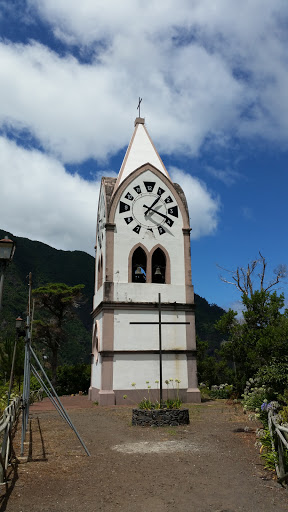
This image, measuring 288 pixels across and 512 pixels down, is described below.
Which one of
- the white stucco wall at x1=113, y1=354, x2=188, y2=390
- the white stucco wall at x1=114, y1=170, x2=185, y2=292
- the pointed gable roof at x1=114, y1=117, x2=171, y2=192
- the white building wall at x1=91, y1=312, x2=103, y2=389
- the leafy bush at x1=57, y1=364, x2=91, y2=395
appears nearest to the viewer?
the white stucco wall at x1=113, y1=354, x2=188, y2=390

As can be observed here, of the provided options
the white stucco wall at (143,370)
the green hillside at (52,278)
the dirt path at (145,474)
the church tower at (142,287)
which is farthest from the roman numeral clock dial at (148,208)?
the green hillside at (52,278)

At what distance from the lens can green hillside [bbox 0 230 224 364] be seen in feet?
183

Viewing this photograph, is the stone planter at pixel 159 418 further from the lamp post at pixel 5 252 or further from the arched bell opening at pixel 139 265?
the arched bell opening at pixel 139 265

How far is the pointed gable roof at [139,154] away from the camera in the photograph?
72.2ft

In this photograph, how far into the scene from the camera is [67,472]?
22.5 feet

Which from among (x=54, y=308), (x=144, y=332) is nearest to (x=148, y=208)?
(x=144, y=332)

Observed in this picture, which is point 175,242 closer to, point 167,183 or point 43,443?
point 167,183

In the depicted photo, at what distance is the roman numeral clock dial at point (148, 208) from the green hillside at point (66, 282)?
3265cm

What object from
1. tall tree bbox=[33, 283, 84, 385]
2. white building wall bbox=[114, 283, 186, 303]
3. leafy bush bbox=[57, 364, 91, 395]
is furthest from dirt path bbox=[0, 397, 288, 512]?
tall tree bbox=[33, 283, 84, 385]

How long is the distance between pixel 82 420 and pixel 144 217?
10.9 meters

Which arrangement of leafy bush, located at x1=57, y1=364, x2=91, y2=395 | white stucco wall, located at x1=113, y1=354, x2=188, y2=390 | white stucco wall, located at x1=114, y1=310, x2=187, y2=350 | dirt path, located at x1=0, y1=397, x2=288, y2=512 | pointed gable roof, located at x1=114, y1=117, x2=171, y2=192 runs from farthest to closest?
leafy bush, located at x1=57, y1=364, x2=91, y2=395 < pointed gable roof, located at x1=114, y1=117, x2=171, y2=192 < white stucco wall, located at x1=114, y1=310, x2=187, y2=350 < white stucco wall, located at x1=113, y1=354, x2=188, y2=390 < dirt path, located at x1=0, y1=397, x2=288, y2=512

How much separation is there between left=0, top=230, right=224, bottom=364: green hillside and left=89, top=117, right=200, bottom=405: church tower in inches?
1275

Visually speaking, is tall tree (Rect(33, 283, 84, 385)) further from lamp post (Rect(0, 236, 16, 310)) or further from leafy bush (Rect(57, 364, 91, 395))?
lamp post (Rect(0, 236, 16, 310))

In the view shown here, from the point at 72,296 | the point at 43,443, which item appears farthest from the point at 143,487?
the point at 72,296
